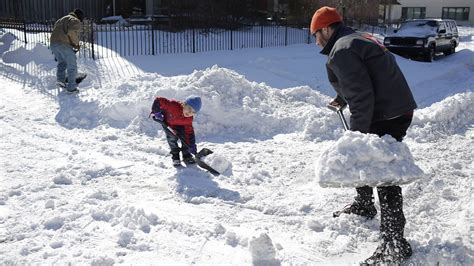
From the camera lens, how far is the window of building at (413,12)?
168 feet

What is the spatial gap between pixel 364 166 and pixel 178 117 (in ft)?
9.93

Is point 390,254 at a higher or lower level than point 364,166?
lower

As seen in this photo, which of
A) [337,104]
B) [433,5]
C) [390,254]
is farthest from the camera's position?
[433,5]

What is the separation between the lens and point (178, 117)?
5.75 meters

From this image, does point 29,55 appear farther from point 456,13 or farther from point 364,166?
point 456,13

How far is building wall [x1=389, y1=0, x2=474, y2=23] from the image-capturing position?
161ft

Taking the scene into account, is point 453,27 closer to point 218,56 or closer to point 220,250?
point 218,56

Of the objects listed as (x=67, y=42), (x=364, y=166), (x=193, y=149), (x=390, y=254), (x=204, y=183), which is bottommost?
(x=204, y=183)

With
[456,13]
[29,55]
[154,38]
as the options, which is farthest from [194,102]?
[456,13]

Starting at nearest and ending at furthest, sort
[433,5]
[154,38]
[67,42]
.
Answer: [67,42] → [154,38] → [433,5]

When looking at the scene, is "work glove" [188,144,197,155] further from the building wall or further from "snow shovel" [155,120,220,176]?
the building wall

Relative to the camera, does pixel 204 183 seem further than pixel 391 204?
Yes

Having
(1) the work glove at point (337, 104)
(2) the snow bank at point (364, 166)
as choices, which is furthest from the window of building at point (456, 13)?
(2) the snow bank at point (364, 166)

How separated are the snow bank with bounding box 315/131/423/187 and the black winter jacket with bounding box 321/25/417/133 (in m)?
0.28
